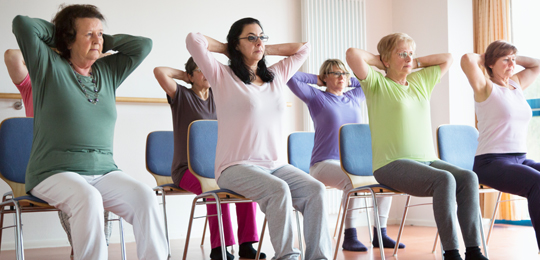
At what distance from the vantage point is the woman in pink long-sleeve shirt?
2.20 meters

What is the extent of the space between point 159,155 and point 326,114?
1.21m

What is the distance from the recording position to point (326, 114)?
11.5 ft

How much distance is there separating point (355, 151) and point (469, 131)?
0.94m

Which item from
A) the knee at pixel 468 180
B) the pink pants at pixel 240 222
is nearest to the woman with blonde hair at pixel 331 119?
the pink pants at pixel 240 222

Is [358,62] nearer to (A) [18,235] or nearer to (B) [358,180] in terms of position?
(B) [358,180]

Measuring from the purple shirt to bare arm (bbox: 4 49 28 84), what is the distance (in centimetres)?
166

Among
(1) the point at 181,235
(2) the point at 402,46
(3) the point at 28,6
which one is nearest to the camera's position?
(2) the point at 402,46

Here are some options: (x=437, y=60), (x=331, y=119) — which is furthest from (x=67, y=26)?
(x=437, y=60)

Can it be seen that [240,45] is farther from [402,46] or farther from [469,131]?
[469,131]

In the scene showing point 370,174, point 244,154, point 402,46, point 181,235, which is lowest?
point 181,235

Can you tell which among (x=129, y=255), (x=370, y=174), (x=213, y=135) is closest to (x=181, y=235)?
(x=129, y=255)

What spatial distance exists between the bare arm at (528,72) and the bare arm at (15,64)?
9.86 feet

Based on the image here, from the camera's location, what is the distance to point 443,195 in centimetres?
234

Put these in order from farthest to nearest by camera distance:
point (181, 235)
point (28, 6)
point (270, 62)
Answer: point (270, 62) → point (181, 235) → point (28, 6)
